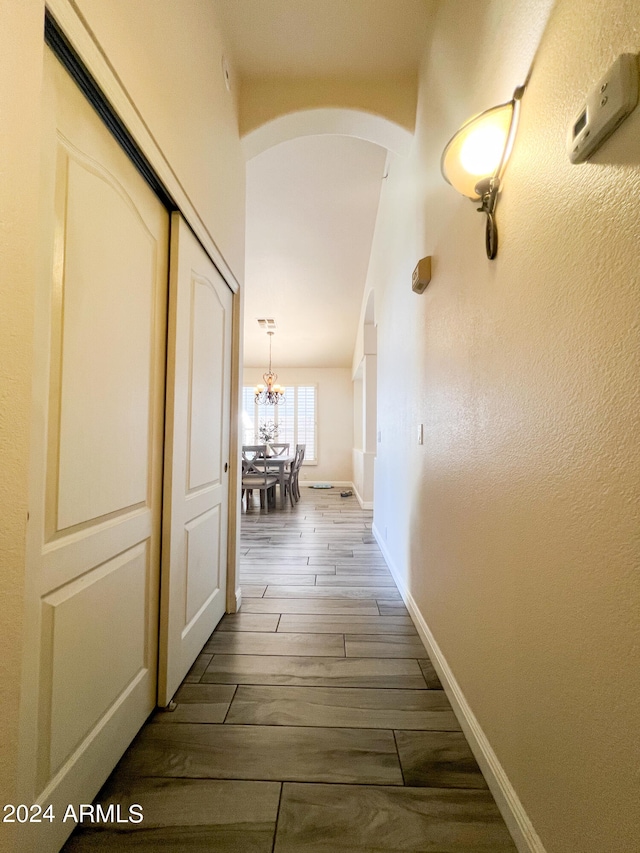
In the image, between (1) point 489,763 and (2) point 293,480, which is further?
(2) point 293,480

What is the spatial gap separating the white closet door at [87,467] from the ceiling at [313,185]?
1.52 m

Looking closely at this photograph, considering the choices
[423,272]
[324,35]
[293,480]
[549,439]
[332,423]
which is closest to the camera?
[549,439]

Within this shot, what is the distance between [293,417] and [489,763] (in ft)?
25.7

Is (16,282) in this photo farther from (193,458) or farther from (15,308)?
(193,458)

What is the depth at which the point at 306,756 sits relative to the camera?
4.26ft

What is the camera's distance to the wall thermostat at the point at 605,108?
2.11ft

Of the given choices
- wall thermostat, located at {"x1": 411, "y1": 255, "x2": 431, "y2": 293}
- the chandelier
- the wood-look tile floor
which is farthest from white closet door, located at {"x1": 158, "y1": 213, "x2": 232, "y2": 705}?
the chandelier

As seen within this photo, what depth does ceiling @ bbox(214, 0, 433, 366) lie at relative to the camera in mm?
2014

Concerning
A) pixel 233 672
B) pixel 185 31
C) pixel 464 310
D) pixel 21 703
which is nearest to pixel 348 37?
pixel 185 31

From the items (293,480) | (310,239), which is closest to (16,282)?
(310,239)

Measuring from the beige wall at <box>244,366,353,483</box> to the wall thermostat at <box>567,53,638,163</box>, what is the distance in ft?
26.2

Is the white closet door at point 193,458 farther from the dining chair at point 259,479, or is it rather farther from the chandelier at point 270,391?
the chandelier at point 270,391

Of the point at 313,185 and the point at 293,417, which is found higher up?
the point at 313,185

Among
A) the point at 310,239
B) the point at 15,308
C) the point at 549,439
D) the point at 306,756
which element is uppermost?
the point at 310,239
